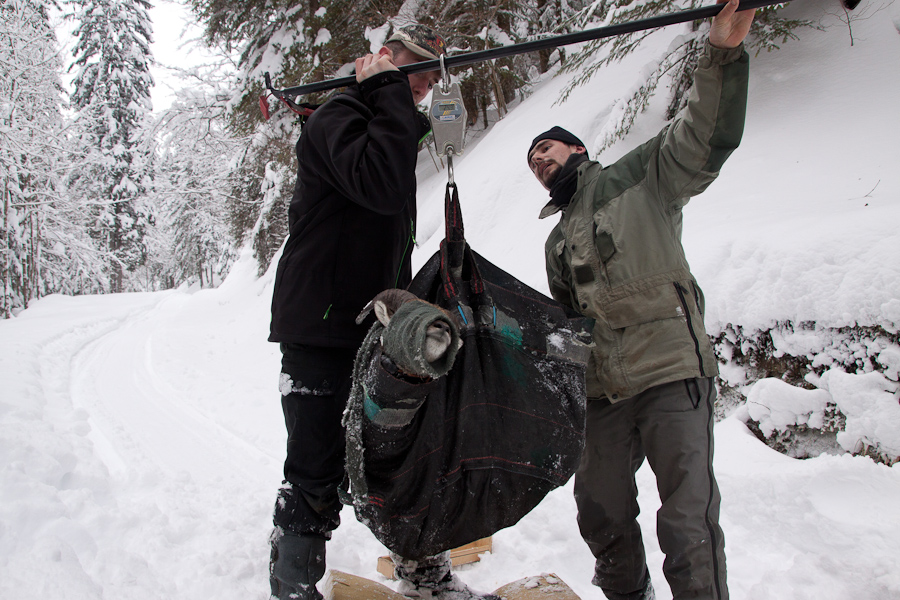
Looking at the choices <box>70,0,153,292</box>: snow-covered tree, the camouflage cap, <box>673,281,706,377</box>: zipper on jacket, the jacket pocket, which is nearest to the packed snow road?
<box>673,281,706,377</box>: zipper on jacket

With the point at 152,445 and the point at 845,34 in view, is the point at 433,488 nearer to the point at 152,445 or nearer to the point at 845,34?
the point at 152,445

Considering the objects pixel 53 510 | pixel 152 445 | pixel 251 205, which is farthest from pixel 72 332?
pixel 53 510

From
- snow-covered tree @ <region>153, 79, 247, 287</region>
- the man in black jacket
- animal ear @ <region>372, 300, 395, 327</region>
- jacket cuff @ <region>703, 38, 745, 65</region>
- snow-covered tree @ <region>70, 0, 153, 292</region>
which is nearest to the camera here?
animal ear @ <region>372, 300, 395, 327</region>

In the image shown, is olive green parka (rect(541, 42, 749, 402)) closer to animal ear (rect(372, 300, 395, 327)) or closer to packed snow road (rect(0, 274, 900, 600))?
animal ear (rect(372, 300, 395, 327))

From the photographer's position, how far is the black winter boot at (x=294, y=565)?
5.75 feet

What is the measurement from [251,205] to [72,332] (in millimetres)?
6040

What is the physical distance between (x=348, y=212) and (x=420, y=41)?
672mm

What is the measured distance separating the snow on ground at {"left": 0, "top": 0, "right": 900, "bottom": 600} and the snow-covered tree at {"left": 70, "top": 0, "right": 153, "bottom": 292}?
25578 mm

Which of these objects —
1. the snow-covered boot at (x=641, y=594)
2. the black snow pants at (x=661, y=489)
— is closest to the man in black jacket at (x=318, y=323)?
the black snow pants at (x=661, y=489)

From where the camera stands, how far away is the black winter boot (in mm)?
1754

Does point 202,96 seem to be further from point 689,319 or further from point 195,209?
point 195,209

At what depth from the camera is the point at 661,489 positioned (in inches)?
72.9

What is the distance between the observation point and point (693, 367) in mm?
1764

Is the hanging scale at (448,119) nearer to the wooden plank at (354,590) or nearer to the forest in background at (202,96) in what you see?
the forest in background at (202,96)
